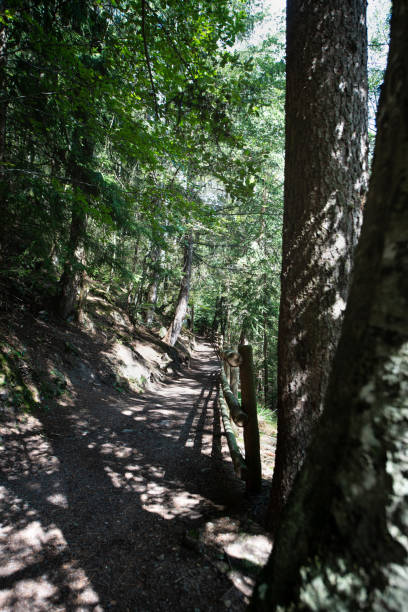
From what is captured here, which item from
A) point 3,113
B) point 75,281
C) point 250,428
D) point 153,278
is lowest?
point 250,428

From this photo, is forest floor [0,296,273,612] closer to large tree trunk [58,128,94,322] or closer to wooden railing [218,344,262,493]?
wooden railing [218,344,262,493]

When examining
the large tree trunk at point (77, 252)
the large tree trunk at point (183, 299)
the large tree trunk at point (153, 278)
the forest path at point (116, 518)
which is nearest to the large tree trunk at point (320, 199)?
the forest path at point (116, 518)

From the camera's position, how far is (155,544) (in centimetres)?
274

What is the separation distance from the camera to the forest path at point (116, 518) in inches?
88.1

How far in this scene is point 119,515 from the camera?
3.24 m

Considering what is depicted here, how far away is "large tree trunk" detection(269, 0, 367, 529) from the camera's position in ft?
7.73

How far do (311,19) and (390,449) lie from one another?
3.37 meters

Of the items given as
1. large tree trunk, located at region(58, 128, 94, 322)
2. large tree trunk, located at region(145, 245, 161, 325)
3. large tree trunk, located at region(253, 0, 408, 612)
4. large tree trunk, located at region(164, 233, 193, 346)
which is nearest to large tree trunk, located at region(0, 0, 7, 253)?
large tree trunk, located at region(58, 128, 94, 322)

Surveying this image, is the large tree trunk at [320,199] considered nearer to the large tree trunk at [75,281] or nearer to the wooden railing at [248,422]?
the wooden railing at [248,422]

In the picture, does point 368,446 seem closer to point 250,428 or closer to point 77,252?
point 250,428

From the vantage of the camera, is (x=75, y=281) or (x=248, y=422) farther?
(x=75, y=281)

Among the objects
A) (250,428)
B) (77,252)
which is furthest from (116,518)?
(77,252)

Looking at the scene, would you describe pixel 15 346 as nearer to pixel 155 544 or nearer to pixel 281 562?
pixel 155 544

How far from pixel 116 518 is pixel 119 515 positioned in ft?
0.17
